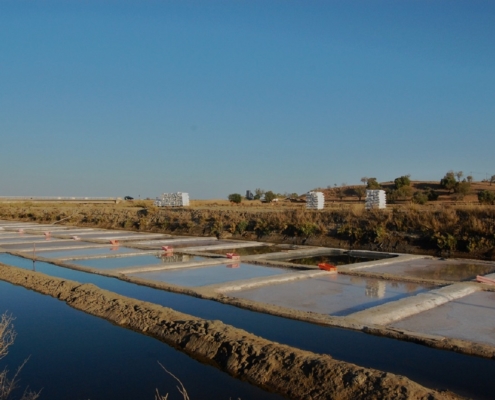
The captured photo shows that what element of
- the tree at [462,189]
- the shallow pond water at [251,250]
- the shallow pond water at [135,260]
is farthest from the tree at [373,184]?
the shallow pond water at [135,260]

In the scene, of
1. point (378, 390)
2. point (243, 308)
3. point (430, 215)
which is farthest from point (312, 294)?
point (430, 215)

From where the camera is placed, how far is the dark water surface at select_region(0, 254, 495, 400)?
4.35 m

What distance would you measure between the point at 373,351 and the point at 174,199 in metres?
31.2

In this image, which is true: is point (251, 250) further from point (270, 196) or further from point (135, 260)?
point (270, 196)

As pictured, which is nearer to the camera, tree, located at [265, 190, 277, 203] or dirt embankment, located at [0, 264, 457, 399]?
dirt embankment, located at [0, 264, 457, 399]

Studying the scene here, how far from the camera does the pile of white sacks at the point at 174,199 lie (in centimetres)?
3491

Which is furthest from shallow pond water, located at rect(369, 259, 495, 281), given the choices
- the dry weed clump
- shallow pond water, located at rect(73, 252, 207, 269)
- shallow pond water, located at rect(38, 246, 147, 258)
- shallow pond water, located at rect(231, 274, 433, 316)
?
the dry weed clump

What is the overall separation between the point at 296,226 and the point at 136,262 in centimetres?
775

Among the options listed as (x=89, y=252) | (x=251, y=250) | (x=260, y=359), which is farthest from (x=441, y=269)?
(x=89, y=252)

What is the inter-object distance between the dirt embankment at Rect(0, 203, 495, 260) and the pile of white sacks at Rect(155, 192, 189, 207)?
10.0 meters

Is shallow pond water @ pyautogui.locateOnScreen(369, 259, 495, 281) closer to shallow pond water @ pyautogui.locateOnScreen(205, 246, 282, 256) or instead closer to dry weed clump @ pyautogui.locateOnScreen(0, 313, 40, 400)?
shallow pond water @ pyautogui.locateOnScreen(205, 246, 282, 256)

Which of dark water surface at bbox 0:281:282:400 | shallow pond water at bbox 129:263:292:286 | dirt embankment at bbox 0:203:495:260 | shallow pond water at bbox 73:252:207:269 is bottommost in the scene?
dark water surface at bbox 0:281:282:400

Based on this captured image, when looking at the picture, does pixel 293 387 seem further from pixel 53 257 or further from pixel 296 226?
pixel 296 226

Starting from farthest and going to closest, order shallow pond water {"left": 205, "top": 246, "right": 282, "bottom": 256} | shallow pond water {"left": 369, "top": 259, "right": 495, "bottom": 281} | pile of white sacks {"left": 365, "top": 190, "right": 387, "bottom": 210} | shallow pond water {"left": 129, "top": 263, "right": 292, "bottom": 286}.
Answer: pile of white sacks {"left": 365, "top": 190, "right": 387, "bottom": 210} < shallow pond water {"left": 205, "top": 246, "right": 282, "bottom": 256} < shallow pond water {"left": 369, "top": 259, "right": 495, "bottom": 281} < shallow pond water {"left": 129, "top": 263, "right": 292, "bottom": 286}
